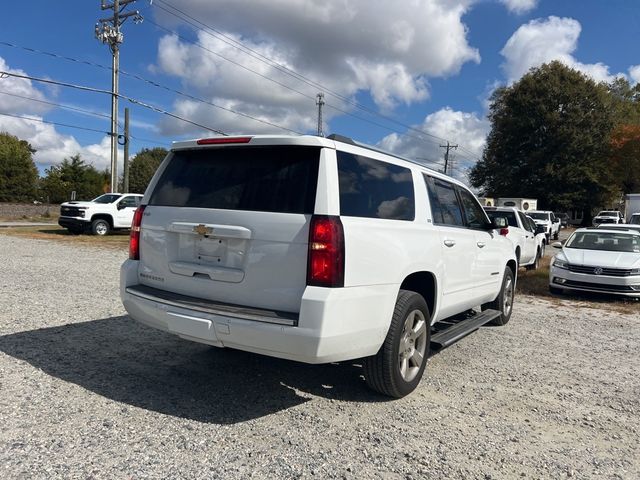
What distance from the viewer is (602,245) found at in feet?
35.3

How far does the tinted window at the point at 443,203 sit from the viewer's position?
470 centimetres

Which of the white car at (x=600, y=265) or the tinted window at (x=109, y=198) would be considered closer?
the white car at (x=600, y=265)

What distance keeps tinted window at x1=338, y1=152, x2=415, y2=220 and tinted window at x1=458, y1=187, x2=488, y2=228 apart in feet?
4.88

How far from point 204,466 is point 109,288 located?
6599 mm

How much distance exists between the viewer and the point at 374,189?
3.85 metres

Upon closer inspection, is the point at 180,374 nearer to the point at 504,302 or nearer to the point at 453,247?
the point at 453,247

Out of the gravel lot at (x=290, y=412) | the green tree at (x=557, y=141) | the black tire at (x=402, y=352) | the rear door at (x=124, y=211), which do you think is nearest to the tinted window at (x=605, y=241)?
the gravel lot at (x=290, y=412)

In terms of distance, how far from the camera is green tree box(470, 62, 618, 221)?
46.3 meters

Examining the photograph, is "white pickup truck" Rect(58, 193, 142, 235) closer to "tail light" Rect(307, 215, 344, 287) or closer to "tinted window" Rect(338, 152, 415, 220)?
"tinted window" Rect(338, 152, 415, 220)

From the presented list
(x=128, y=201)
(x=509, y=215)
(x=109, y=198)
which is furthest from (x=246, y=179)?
(x=109, y=198)

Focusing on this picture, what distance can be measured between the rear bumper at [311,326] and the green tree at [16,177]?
181 ft

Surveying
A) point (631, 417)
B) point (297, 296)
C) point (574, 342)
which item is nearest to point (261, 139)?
point (297, 296)

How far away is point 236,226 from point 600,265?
334 inches

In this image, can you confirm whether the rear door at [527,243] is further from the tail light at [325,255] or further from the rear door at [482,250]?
the tail light at [325,255]
